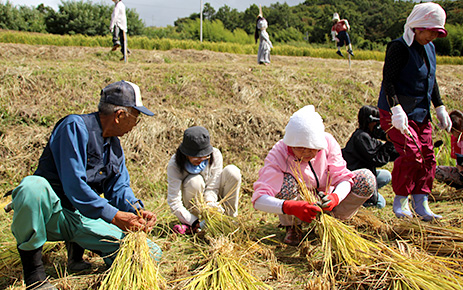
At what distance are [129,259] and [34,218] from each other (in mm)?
536

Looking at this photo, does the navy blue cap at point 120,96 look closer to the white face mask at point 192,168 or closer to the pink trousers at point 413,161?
the white face mask at point 192,168

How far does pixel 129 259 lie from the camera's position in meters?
1.87

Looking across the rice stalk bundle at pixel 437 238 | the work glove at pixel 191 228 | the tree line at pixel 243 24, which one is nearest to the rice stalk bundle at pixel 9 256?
the work glove at pixel 191 228

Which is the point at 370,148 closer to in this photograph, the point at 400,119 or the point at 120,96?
the point at 400,119

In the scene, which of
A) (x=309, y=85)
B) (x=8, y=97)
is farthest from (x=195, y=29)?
(x=8, y=97)

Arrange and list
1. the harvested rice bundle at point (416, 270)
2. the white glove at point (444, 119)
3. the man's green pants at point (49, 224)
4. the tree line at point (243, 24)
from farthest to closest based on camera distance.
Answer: the tree line at point (243, 24) → the white glove at point (444, 119) → the man's green pants at point (49, 224) → the harvested rice bundle at point (416, 270)

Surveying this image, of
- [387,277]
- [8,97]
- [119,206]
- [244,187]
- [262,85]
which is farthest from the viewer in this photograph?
[262,85]

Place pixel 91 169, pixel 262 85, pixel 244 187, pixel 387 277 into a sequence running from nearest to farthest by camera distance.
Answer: pixel 387 277 < pixel 91 169 < pixel 244 187 < pixel 262 85

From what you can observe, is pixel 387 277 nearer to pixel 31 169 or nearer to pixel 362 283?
pixel 362 283

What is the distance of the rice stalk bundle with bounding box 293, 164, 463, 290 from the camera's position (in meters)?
1.71

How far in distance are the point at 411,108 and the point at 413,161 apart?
1.46 ft

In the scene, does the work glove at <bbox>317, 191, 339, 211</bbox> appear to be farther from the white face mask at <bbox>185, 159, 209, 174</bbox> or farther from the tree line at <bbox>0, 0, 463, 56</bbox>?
the tree line at <bbox>0, 0, 463, 56</bbox>

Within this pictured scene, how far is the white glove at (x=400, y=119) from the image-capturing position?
2676 millimetres

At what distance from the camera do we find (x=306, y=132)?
2.22 m
